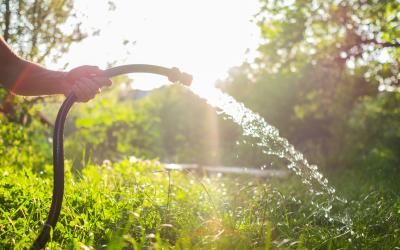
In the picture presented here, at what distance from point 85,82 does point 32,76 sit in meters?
0.54

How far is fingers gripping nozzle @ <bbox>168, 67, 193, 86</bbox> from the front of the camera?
11.3 ft

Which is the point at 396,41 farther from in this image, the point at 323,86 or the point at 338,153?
the point at 338,153

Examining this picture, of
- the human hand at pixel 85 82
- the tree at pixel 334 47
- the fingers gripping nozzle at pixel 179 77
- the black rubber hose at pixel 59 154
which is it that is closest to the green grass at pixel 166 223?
the black rubber hose at pixel 59 154

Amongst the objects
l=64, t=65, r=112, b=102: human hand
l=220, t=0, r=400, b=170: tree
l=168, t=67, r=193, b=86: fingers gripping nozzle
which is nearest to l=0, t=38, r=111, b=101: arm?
l=64, t=65, r=112, b=102: human hand

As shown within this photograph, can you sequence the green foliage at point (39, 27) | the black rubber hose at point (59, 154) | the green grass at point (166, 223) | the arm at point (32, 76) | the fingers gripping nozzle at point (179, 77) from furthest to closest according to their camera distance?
the green foliage at point (39, 27) < the fingers gripping nozzle at point (179, 77) < the arm at point (32, 76) < the green grass at point (166, 223) < the black rubber hose at point (59, 154)

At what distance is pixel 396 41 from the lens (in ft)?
27.8

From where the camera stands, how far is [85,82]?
3109 mm

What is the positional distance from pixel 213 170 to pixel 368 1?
677 cm

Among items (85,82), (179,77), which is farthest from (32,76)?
(179,77)

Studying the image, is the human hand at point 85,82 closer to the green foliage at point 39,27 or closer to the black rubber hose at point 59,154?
the black rubber hose at point 59,154

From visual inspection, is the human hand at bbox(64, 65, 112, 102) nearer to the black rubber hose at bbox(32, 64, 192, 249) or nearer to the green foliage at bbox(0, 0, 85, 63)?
the black rubber hose at bbox(32, 64, 192, 249)

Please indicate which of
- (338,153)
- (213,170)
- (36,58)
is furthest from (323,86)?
(36,58)

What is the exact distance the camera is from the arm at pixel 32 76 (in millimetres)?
3266

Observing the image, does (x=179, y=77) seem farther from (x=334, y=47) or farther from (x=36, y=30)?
(x=334, y=47)
